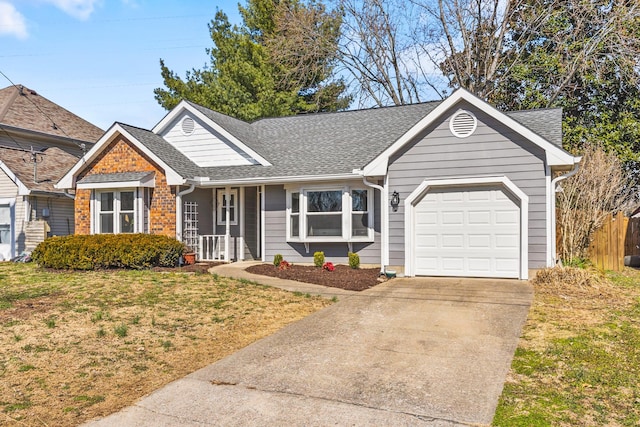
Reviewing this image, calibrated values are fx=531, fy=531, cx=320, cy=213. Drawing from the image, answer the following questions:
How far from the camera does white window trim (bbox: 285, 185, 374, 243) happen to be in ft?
46.7

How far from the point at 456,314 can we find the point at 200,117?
38.3ft

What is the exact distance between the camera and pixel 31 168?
773 inches

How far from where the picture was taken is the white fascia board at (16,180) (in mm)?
18203

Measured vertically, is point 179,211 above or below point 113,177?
below

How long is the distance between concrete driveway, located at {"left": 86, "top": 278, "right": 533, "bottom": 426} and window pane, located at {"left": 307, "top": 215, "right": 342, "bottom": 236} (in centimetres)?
587

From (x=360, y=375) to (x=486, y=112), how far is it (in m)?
8.19

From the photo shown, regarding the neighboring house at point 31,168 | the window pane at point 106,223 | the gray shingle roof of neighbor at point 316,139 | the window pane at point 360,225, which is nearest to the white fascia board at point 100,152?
the gray shingle roof of neighbor at point 316,139

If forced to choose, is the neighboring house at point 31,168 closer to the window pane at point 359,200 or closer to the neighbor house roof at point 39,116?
the neighbor house roof at point 39,116

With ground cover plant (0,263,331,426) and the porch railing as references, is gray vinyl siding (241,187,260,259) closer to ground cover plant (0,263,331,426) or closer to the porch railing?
the porch railing

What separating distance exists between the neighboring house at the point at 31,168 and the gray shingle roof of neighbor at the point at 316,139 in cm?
454

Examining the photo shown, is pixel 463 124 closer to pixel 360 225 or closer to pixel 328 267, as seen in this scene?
pixel 360 225

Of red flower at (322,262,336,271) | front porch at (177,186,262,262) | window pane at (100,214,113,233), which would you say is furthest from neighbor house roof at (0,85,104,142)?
red flower at (322,262,336,271)

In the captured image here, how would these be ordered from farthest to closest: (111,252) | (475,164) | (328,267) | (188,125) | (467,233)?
1. (188,125)
2. (111,252)
3. (328,267)
4. (467,233)
5. (475,164)

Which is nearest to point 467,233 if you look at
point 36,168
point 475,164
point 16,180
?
point 475,164
